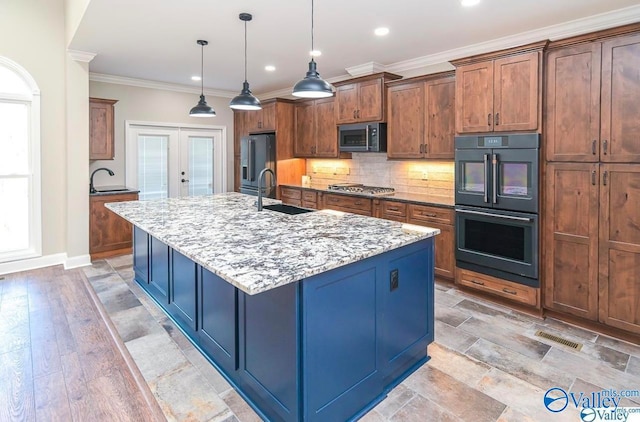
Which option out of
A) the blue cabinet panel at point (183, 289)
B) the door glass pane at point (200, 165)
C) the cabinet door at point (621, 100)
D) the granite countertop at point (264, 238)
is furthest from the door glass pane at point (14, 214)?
the cabinet door at point (621, 100)

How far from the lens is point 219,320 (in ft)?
7.92

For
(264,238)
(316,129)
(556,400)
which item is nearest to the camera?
(556,400)

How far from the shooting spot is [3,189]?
4750mm

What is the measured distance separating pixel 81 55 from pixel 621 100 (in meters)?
5.73

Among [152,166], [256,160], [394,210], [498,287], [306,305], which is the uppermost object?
[256,160]

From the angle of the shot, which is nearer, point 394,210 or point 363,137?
point 394,210

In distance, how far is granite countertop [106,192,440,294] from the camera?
68.1 inches

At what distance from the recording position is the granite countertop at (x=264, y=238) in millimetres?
1730

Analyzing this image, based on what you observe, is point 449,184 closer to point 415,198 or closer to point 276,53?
point 415,198

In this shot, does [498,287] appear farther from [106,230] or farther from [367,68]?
[106,230]

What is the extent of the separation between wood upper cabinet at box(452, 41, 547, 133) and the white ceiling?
0.38 m

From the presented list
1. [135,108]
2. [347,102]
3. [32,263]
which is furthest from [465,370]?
[135,108]

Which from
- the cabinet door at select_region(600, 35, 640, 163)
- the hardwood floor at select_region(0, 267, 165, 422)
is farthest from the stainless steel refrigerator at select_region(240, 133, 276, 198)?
the cabinet door at select_region(600, 35, 640, 163)

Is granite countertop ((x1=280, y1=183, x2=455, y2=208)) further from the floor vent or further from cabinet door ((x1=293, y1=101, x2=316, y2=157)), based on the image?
the floor vent
